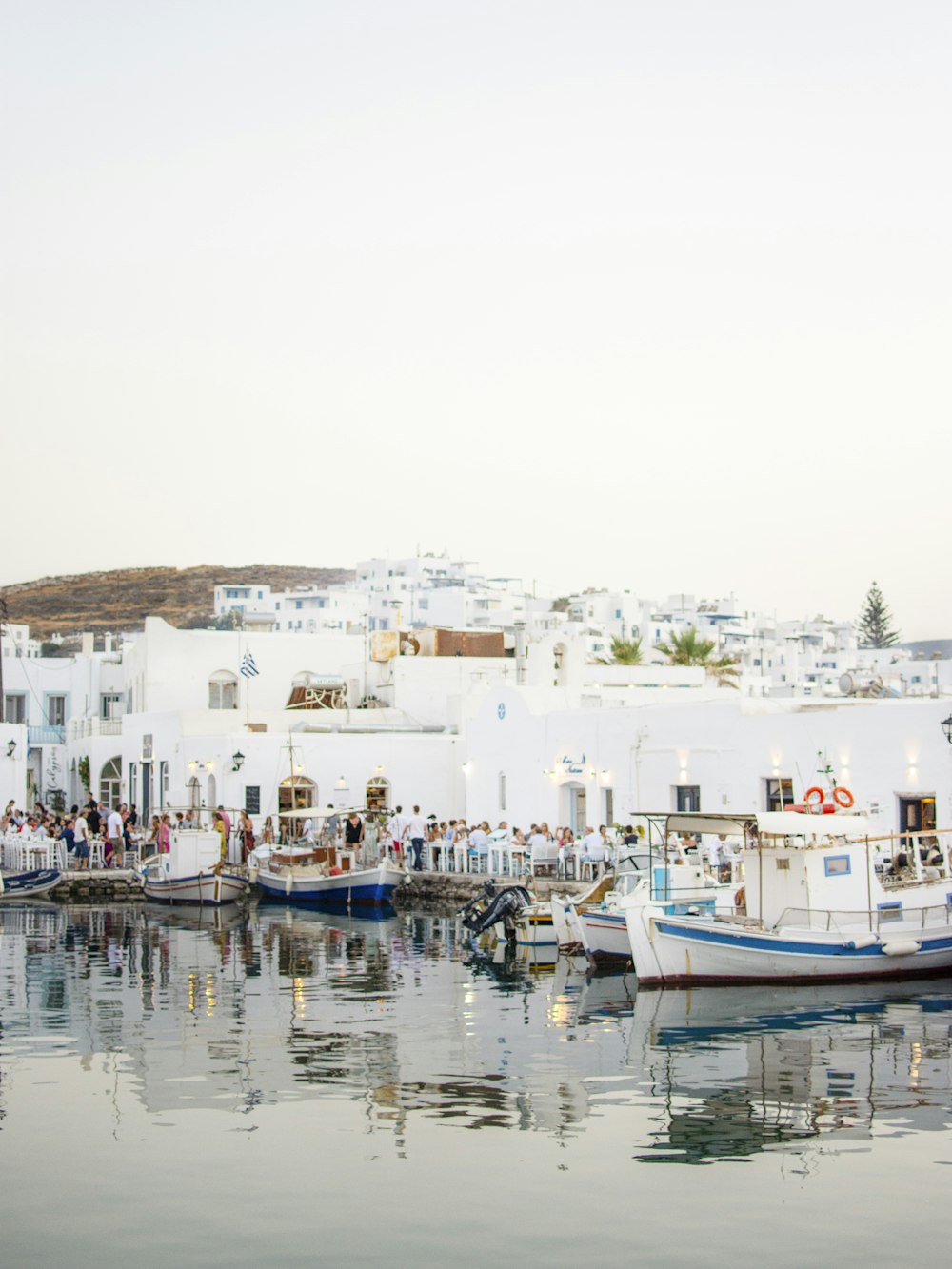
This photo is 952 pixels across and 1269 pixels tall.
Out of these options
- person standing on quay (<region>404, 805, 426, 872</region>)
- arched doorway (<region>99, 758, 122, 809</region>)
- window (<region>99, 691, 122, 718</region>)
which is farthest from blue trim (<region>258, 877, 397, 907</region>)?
window (<region>99, 691, 122, 718</region>)

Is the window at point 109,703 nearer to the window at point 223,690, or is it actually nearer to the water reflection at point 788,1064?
the window at point 223,690

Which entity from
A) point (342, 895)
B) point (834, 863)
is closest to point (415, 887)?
point (342, 895)

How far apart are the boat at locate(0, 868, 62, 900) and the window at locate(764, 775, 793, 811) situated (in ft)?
59.7

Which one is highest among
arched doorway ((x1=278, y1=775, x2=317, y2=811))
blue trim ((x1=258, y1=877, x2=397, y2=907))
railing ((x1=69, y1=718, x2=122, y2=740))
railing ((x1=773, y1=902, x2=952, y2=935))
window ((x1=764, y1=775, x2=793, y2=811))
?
railing ((x1=69, y1=718, x2=122, y2=740))

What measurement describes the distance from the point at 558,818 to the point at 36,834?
13.8 m

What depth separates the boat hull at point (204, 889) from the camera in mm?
38438

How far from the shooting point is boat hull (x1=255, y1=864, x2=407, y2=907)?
37438mm

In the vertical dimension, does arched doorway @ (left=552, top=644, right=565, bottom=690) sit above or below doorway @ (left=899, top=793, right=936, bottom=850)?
above

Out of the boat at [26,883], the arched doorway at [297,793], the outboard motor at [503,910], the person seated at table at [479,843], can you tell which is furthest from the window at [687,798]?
the boat at [26,883]

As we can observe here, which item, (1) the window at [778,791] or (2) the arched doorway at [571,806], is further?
(2) the arched doorway at [571,806]

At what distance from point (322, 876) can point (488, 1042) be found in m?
20.1

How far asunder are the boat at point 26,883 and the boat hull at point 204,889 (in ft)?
8.86

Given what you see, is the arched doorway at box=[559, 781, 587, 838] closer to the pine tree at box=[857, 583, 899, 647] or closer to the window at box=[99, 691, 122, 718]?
the window at box=[99, 691, 122, 718]

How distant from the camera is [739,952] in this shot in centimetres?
2316
